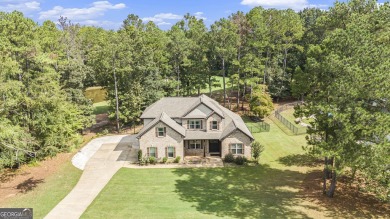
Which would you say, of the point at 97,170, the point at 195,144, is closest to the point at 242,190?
Answer: the point at 195,144

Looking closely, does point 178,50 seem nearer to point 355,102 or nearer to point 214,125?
point 214,125

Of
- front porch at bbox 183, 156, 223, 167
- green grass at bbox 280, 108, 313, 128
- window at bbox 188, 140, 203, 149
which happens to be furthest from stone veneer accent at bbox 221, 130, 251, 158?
green grass at bbox 280, 108, 313, 128

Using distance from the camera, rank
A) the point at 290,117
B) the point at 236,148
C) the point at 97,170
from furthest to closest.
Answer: the point at 290,117
the point at 236,148
the point at 97,170

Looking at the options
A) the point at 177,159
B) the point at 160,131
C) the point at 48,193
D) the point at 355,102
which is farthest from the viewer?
the point at 160,131

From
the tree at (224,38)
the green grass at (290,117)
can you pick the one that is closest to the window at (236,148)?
the green grass at (290,117)

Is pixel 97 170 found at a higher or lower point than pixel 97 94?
lower

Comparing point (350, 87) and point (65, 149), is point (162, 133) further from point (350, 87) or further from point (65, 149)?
point (350, 87)
